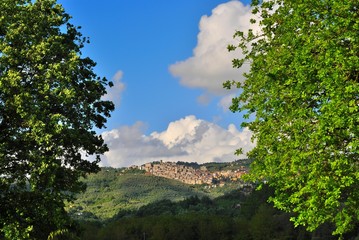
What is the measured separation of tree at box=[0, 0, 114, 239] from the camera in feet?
91.7

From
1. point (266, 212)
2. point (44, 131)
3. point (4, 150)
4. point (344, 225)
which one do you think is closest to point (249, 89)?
point (344, 225)

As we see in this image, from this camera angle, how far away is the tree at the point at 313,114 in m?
22.4

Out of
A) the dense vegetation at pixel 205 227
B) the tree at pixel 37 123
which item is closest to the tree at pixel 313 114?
the tree at pixel 37 123

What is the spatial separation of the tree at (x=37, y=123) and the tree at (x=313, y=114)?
12.2m

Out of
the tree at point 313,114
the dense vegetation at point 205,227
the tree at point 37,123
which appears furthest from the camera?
the dense vegetation at point 205,227

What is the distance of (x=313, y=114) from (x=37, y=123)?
16151 mm

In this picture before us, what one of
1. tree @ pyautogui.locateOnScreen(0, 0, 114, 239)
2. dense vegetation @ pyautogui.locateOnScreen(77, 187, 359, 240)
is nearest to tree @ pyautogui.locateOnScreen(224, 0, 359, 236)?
tree @ pyautogui.locateOnScreen(0, 0, 114, 239)

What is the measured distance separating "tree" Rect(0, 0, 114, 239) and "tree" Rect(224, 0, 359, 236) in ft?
40.2

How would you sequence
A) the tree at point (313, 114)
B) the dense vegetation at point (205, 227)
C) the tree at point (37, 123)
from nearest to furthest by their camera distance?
the tree at point (313, 114) → the tree at point (37, 123) → the dense vegetation at point (205, 227)

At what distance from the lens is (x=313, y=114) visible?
78.7 ft

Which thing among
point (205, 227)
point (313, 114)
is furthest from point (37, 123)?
point (205, 227)

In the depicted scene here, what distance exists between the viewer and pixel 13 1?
31641 millimetres

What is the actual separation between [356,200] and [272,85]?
797cm

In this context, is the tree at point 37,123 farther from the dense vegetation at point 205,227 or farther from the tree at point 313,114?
the dense vegetation at point 205,227
